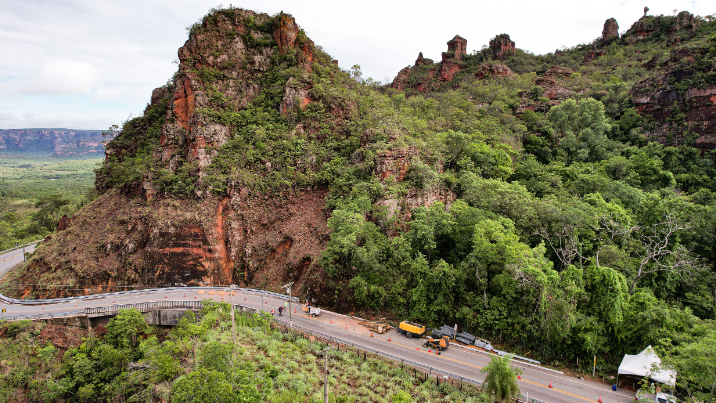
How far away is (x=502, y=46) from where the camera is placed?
97625mm

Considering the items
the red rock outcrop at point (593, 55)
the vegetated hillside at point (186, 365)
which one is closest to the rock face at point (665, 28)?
the red rock outcrop at point (593, 55)

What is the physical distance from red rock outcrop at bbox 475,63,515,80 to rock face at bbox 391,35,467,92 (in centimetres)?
1156

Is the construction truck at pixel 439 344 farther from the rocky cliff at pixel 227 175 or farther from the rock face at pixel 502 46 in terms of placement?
the rock face at pixel 502 46

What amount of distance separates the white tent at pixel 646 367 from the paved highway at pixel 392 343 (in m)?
1.45

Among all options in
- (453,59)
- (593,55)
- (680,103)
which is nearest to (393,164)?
(680,103)

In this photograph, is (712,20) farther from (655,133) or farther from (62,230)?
(62,230)

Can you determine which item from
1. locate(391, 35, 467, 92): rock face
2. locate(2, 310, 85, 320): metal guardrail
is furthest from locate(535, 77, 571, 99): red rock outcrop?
locate(2, 310, 85, 320): metal guardrail

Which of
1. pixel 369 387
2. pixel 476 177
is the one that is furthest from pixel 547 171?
pixel 369 387

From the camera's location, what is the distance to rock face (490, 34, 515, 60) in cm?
9700

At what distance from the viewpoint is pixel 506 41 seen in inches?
3875

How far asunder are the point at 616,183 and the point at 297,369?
35.6m

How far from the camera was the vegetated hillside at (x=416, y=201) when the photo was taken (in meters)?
26.1

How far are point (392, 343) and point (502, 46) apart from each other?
96.9 m

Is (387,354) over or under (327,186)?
under
